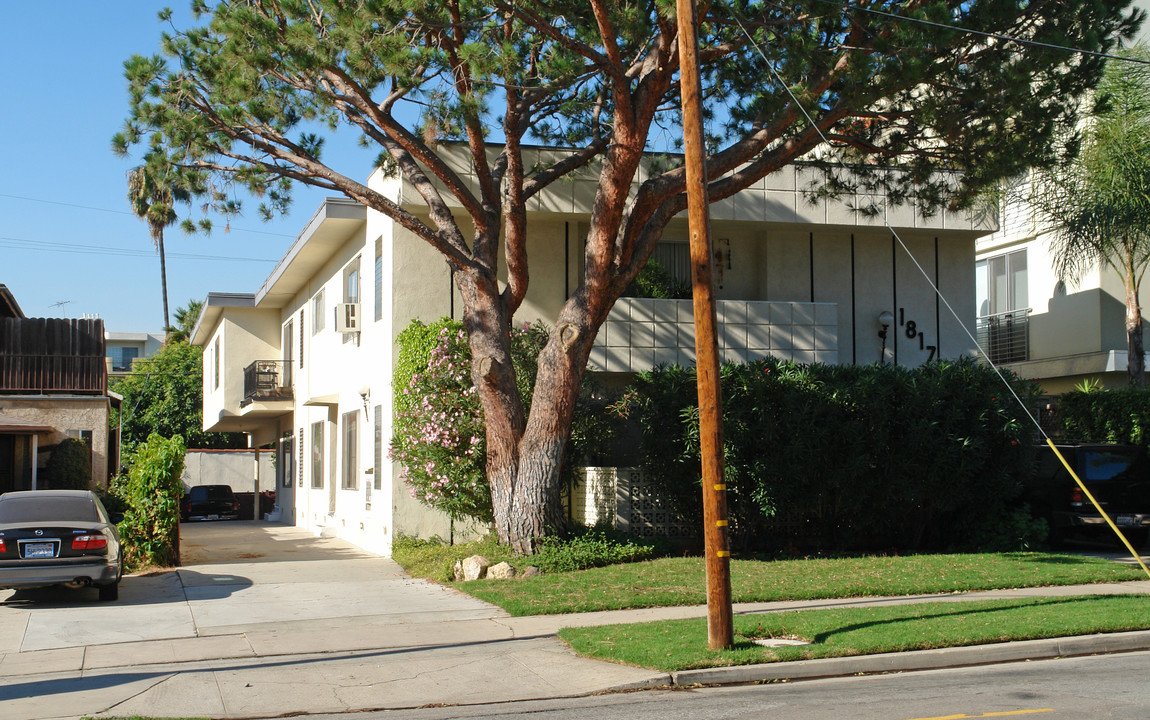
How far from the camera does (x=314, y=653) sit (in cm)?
1003

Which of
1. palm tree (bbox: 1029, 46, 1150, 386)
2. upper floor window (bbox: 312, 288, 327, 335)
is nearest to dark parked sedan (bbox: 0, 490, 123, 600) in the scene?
upper floor window (bbox: 312, 288, 327, 335)

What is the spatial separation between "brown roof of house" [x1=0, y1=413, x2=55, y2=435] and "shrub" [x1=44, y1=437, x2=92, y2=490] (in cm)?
57

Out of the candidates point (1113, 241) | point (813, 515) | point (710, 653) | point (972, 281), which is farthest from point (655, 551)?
point (1113, 241)

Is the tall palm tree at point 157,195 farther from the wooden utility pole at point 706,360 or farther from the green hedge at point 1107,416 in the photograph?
the green hedge at point 1107,416

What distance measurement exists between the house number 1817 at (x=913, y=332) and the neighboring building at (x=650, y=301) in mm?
20

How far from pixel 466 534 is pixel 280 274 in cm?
1099

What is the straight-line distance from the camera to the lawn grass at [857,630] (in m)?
9.16

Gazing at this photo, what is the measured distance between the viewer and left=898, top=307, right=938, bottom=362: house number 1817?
20172 millimetres

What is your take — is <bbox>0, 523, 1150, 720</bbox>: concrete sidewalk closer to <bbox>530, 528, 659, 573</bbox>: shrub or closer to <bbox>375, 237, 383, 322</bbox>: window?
<bbox>530, 528, 659, 573</bbox>: shrub

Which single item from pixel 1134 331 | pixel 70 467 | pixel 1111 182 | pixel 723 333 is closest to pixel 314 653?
pixel 723 333

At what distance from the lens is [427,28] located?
13.5 meters

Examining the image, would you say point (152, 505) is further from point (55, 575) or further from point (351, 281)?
point (351, 281)

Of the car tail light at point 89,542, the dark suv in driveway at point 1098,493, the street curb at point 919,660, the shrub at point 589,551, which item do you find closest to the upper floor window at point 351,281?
the shrub at point 589,551

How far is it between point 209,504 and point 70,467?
51.0 ft
